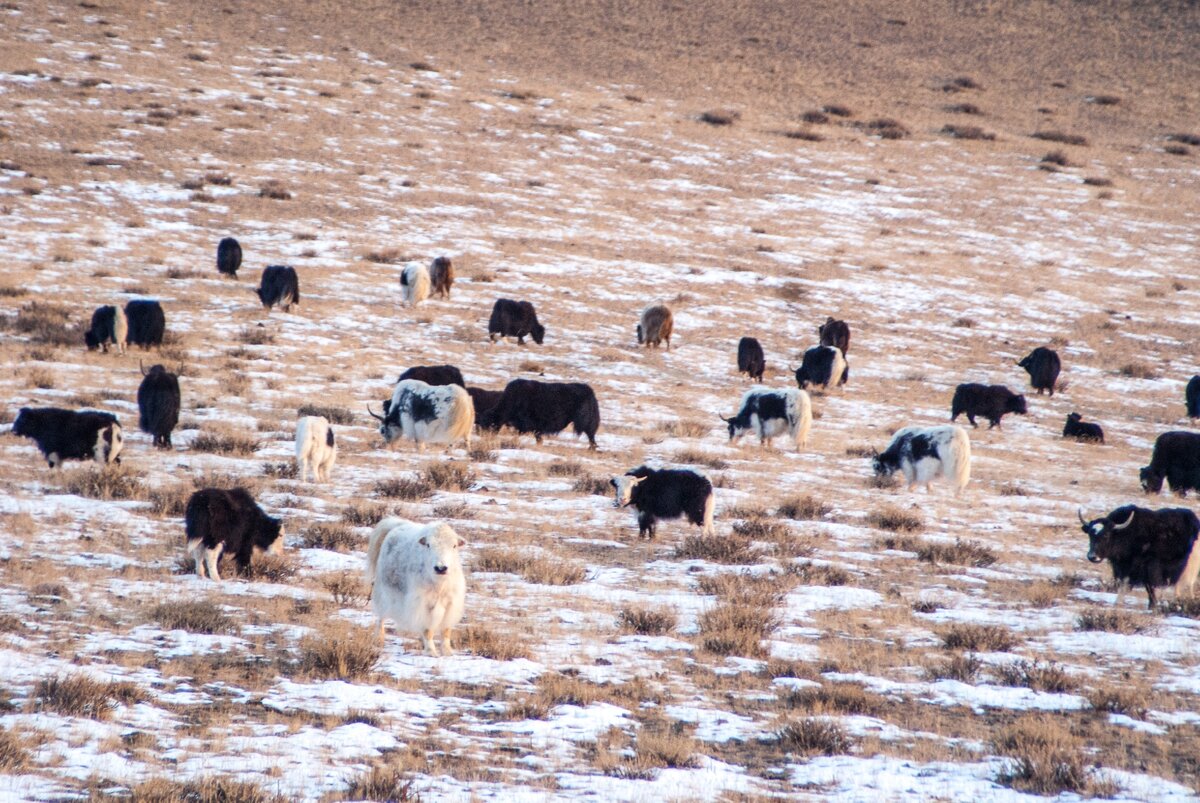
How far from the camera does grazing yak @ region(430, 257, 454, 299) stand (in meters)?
25.0

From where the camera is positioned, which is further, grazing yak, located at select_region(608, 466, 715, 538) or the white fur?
the white fur

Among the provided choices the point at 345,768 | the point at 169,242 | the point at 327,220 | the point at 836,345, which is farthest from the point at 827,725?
the point at 327,220

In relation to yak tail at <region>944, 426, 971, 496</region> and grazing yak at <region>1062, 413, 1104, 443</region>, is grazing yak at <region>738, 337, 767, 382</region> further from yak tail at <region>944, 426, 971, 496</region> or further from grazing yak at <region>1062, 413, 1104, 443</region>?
yak tail at <region>944, 426, 971, 496</region>

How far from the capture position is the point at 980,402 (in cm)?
1945

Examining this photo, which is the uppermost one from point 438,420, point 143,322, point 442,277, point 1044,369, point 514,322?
point 442,277

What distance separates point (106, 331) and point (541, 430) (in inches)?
293

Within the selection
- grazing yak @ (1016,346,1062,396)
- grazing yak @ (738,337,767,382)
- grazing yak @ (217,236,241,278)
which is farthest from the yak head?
grazing yak @ (217,236,241,278)

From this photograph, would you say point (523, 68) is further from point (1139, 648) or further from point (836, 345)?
point (1139, 648)

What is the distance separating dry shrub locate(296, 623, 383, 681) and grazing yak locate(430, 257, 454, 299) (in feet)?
59.7

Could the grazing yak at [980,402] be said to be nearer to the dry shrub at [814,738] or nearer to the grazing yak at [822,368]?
the grazing yak at [822,368]

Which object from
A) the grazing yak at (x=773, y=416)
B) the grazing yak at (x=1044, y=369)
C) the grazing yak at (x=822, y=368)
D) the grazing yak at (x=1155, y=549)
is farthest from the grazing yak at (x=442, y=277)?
the grazing yak at (x=1155, y=549)

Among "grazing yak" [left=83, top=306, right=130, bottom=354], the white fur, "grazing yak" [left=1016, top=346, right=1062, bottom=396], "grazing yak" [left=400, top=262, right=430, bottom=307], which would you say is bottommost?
the white fur

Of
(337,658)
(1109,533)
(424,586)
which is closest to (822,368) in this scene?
(1109,533)

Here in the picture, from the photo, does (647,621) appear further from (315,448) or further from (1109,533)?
→ (315,448)
